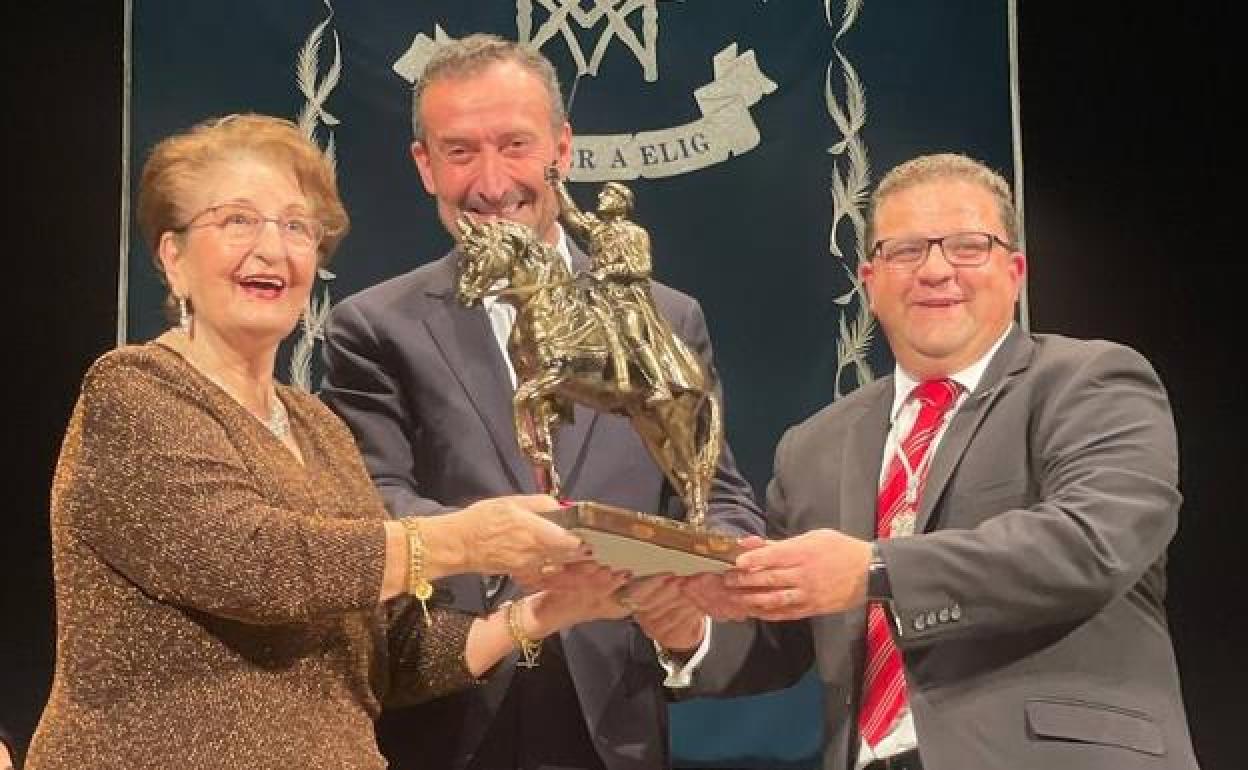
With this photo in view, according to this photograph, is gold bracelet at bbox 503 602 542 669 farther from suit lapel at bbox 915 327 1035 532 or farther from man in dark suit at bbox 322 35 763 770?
suit lapel at bbox 915 327 1035 532

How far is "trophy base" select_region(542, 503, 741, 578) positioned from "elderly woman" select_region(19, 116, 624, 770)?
71 millimetres

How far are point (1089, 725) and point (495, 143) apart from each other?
1.25m

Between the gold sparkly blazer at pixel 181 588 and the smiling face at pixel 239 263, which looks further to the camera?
the smiling face at pixel 239 263

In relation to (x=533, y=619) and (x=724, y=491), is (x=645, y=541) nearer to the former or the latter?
(x=533, y=619)

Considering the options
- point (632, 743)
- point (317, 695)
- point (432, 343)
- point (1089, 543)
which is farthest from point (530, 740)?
point (1089, 543)

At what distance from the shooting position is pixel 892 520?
2.59 meters

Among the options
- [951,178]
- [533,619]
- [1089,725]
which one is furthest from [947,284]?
[533,619]

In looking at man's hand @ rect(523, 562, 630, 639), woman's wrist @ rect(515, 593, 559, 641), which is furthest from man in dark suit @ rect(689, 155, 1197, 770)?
woman's wrist @ rect(515, 593, 559, 641)

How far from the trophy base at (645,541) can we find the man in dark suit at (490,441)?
10.7 inches

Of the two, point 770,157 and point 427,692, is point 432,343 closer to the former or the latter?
point 427,692

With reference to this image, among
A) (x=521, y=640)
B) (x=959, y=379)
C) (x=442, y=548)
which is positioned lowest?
(x=521, y=640)

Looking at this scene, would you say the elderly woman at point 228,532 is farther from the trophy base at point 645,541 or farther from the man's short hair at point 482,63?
the man's short hair at point 482,63

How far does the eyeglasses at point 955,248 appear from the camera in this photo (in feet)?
8.71

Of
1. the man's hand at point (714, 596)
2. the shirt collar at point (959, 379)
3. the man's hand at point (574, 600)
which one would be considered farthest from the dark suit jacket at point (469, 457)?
the shirt collar at point (959, 379)
